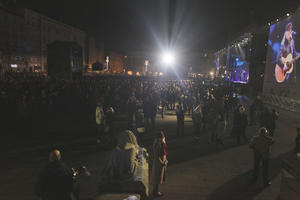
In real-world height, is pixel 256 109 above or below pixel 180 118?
above

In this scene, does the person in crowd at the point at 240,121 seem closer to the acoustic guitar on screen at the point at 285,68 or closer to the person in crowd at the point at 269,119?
the person in crowd at the point at 269,119

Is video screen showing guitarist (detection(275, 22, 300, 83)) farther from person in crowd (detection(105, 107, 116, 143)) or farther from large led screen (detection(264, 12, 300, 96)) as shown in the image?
person in crowd (detection(105, 107, 116, 143))

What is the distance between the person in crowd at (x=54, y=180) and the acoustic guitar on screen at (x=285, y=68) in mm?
15888

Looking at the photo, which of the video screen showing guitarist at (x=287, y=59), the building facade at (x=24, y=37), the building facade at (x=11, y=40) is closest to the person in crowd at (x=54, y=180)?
the video screen showing guitarist at (x=287, y=59)

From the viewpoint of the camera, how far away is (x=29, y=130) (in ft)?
34.5

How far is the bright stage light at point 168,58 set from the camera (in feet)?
275

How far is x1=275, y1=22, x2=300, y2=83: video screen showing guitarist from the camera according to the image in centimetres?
1554

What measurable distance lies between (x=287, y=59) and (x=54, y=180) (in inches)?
675

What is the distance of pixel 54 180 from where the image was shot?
11.4ft

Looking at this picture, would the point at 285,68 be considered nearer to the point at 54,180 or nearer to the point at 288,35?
the point at 288,35

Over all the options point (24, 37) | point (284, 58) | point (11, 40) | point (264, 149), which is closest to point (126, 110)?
point (264, 149)

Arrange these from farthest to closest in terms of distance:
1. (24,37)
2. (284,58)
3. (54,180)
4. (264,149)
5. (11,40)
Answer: (24,37), (11,40), (284,58), (264,149), (54,180)

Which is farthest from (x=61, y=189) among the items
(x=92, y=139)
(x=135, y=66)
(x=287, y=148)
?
(x=135, y=66)

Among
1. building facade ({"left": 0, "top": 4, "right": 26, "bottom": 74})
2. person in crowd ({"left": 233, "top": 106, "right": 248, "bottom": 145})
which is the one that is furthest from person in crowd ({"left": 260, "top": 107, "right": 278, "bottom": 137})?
building facade ({"left": 0, "top": 4, "right": 26, "bottom": 74})
